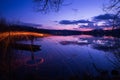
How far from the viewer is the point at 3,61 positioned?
1208 centimetres

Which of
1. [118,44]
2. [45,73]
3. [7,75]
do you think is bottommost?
[45,73]

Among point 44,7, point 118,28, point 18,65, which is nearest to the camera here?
point 44,7

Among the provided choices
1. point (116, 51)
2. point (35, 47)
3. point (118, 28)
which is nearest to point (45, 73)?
point (116, 51)

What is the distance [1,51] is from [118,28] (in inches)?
398

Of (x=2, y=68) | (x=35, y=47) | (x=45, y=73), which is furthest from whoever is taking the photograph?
(x=35, y=47)

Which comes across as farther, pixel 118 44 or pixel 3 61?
pixel 3 61

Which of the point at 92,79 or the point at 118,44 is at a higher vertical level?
the point at 118,44

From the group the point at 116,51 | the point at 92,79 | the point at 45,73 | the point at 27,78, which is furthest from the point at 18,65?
the point at 116,51

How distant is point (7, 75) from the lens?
410 inches

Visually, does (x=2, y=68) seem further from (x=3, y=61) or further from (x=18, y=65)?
(x=18, y=65)

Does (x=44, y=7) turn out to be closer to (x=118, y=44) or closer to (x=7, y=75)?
(x=118, y=44)

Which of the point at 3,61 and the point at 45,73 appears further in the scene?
the point at 45,73

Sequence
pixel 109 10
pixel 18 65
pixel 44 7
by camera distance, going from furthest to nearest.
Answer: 1. pixel 18 65
2. pixel 109 10
3. pixel 44 7

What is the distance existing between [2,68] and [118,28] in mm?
8201
